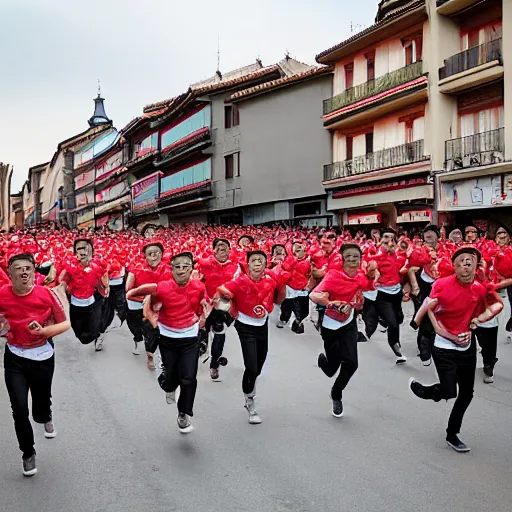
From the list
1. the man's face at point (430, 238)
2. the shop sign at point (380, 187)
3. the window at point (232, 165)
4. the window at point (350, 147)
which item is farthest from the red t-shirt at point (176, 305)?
the window at point (232, 165)

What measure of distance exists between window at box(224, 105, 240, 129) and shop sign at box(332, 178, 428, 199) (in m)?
9.33

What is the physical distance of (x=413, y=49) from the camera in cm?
2322

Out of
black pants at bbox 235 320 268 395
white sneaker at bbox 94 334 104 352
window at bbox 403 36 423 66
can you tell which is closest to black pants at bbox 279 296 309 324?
white sneaker at bbox 94 334 104 352

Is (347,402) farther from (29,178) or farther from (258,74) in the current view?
(29,178)

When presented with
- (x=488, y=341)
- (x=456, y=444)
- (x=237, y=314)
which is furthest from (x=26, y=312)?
(x=488, y=341)

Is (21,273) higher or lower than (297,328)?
higher

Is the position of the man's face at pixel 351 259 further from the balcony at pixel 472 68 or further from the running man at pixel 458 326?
the balcony at pixel 472 68

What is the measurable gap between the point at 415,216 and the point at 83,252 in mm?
16089

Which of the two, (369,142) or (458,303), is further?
(369,142)

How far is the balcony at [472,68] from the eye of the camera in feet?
63.9

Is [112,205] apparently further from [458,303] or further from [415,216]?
[458,303]

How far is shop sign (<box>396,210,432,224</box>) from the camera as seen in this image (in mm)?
22214

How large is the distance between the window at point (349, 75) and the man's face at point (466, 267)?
22071 millimetres

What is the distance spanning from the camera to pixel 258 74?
108 feet
